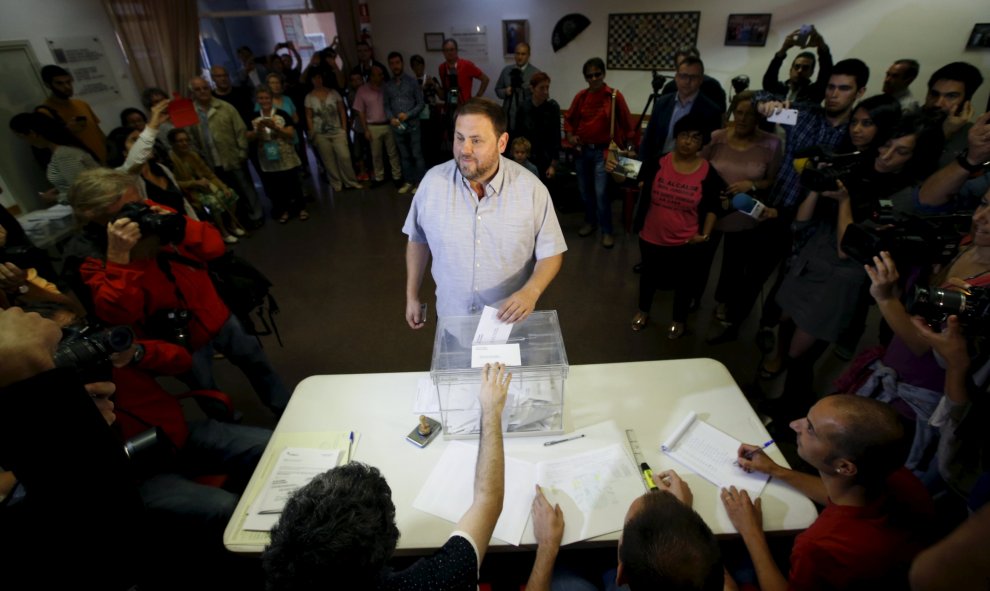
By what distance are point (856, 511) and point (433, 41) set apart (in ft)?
24.1

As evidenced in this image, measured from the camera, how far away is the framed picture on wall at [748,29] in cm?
474

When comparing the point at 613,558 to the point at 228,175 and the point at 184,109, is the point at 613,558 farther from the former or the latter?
the point at 228,175

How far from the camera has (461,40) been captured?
256 inches

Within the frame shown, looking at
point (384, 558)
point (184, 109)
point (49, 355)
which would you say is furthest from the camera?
point (184, 109)

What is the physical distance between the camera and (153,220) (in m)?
1.79

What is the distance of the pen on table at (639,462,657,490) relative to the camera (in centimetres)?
133

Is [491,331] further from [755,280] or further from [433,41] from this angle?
[433,41]

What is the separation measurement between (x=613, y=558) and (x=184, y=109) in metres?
4.38

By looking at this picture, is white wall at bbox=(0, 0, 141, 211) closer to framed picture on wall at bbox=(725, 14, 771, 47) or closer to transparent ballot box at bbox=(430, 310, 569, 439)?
transparent ballot box at bbox=(430, 310, 569, 439)

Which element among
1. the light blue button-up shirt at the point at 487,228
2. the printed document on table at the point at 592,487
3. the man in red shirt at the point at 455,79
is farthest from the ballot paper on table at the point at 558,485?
the man in red shirt at the point at 455,79

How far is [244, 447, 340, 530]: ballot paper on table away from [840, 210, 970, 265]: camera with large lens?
2057mm

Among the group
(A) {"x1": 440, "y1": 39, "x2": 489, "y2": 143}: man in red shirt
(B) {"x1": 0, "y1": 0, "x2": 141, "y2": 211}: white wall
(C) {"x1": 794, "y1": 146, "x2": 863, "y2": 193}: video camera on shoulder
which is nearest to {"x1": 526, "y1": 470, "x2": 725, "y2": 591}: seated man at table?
(C) {"x1": 794, "y1": 146, "x2": 863, "y2": 193}: video camera on shoulder

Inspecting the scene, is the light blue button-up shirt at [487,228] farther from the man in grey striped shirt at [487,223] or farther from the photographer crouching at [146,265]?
the photographer crouching at [146,265]

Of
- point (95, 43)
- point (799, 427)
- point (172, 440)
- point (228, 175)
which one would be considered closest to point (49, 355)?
point (172, 440)
